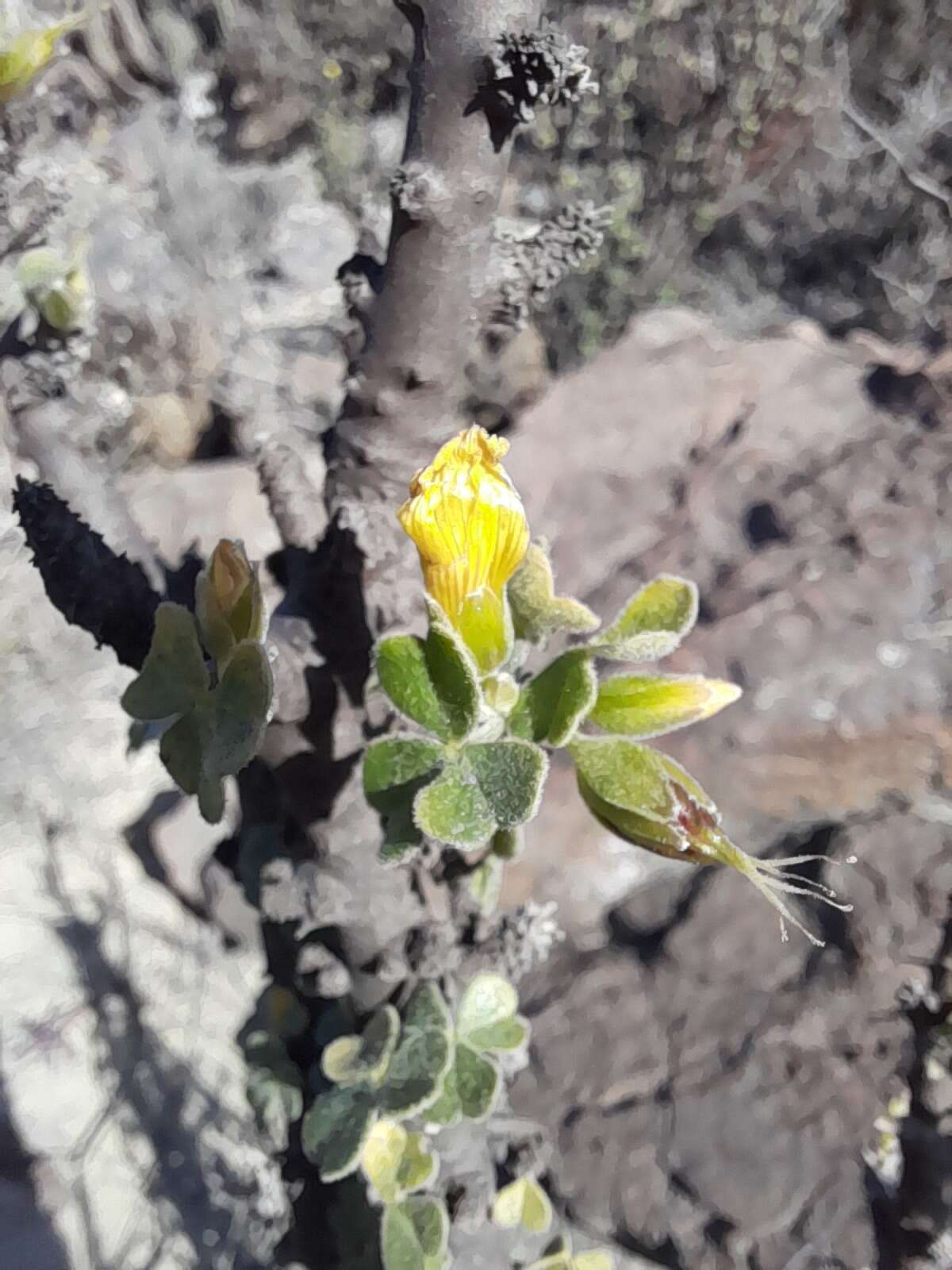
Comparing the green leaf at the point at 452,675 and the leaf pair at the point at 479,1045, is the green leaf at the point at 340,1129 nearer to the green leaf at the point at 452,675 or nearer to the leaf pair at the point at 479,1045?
the leaf pair at the point at 479,1045

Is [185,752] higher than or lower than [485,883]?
higher

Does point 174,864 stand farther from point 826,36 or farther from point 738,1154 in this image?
point 826,36

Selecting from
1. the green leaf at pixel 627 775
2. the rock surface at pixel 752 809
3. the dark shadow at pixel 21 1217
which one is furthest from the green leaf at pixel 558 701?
the dark shadow at pixel 21 1217

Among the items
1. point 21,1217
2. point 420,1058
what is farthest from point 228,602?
point 21,1217

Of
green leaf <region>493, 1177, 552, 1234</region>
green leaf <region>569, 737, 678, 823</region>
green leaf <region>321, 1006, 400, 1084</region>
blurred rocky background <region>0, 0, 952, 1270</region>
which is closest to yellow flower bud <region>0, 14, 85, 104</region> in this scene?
blurred rocky background <region>0, 0, 952, 1270</region>

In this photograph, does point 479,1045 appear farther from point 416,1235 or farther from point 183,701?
point 183,701

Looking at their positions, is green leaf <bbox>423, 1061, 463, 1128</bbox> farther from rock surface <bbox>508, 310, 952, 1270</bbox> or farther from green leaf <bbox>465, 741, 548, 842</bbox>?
rock surface <bbox>508, 310, 952, 1270</bbox>
